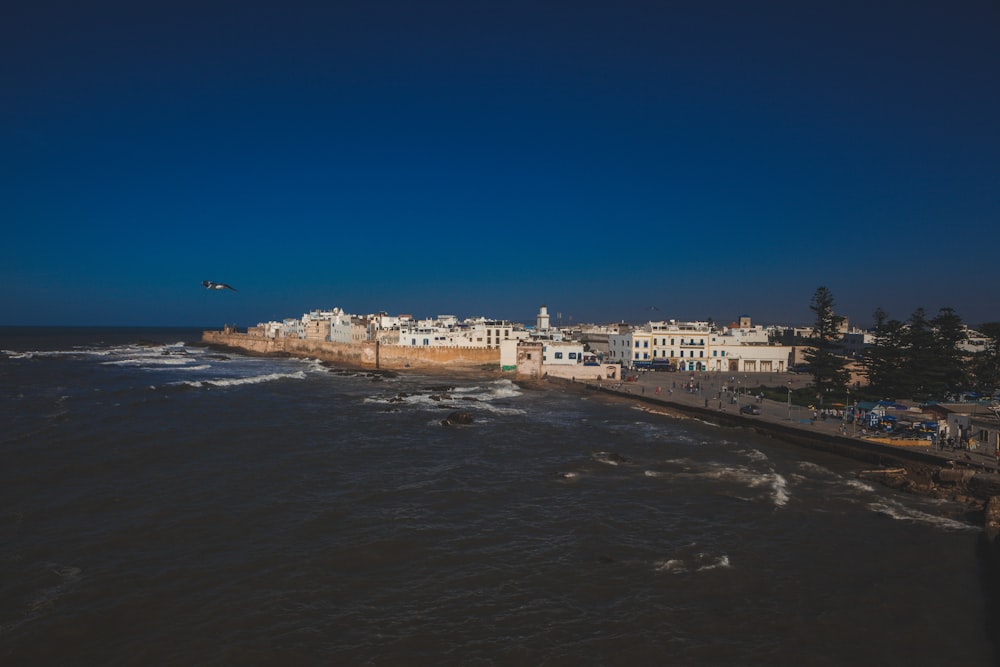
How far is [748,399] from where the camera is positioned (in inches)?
1715

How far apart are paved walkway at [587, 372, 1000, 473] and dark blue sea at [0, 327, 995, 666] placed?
335 centimetres

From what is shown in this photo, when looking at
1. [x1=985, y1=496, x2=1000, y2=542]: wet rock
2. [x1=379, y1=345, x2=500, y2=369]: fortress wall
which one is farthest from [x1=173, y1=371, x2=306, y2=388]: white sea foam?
[x1=985, y1=496, x2=1000, y2=542]: wet rock

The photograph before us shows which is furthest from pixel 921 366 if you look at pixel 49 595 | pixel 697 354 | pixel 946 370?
pixel 49 595

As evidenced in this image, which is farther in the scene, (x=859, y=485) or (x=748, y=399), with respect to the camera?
(x=748, y=399)

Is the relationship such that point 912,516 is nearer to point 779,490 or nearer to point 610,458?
point 779,490

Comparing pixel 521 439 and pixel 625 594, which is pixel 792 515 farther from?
pixel 521 439

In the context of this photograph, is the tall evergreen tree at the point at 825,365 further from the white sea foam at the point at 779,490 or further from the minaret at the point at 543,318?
the minaret at the point at 543,318

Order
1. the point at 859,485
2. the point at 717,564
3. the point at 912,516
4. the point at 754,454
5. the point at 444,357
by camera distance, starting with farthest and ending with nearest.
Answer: the point at 444,357, the point at 754,454, the point at 859,485, the point at 912,516, the point at 717,564

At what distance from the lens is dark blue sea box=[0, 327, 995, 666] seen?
11648mm

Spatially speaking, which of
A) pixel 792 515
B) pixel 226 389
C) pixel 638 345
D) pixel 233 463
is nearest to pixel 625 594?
pixel 792 515

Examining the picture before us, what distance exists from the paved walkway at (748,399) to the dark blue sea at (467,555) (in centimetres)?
335

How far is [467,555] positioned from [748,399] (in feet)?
111

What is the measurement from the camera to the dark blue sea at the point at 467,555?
1165cm

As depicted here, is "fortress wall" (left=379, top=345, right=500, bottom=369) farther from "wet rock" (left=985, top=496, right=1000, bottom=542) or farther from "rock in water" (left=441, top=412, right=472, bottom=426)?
"wet rock" (left=985, top=496, right=1000, bottom=542)
